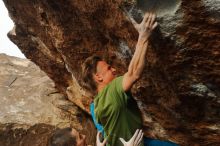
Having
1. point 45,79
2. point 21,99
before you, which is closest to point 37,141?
point 21,99

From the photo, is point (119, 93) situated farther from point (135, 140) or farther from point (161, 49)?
point (161, 49)

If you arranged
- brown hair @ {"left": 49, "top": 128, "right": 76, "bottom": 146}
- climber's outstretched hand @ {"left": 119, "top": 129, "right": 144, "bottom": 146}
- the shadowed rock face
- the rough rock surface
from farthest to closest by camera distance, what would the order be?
1. the rough rock surface
2. brown hair @ {"left": 49, "top": 128, "right": 76, "bottom": 146}
3. the shadowed rock face
4. climber's outstretched hand @ {"left": 119, "top": 129, "right": 144, "bottom": 146}

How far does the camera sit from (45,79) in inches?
625

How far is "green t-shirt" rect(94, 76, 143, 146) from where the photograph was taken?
5.98 meters

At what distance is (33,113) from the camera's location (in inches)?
565

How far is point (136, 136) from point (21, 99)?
9.44 m

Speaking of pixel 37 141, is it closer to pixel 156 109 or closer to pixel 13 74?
pixel 13 74

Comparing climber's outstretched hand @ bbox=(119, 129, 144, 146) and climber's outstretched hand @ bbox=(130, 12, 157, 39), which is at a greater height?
climber's outstretched hand @ bbox=(130, 12, 157, 39)

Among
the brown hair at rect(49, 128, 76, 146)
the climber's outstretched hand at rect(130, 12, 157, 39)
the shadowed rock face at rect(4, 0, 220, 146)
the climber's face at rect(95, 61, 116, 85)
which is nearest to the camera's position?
the climber's outstretched hand at rect(130, 12, 157, 39)

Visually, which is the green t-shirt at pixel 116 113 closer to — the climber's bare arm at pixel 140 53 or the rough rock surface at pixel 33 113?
the climber's bare arm at pixel 140 53

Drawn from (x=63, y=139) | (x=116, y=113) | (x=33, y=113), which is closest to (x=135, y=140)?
(x=116, y=113)

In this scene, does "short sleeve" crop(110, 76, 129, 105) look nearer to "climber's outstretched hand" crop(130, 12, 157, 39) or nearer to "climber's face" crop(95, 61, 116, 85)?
"climber's face" crop(95, 61, 116, 85)

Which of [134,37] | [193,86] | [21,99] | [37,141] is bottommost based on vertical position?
[37,141]

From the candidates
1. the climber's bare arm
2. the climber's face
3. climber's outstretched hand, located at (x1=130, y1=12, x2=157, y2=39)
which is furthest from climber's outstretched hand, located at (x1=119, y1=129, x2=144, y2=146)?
climber's outstretched hand, located at (x1=130, y1=12, x2=157, y2=39)
